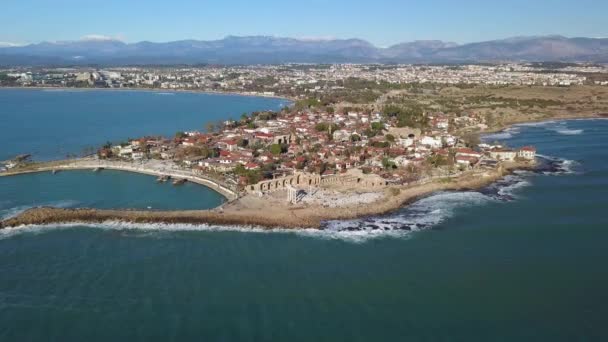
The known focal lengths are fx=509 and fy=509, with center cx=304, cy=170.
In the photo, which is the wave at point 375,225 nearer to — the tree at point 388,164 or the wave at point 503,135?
the tree at point 388,164

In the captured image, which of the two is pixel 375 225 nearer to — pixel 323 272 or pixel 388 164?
pixel 323 272

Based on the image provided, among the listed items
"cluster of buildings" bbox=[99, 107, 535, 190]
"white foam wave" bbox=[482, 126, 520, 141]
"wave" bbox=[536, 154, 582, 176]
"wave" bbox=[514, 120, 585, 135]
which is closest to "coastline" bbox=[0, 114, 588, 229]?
"cluster of buildings" bbox=[99, 107, 535, 190]

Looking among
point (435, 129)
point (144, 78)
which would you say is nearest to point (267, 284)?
point (435, 129)

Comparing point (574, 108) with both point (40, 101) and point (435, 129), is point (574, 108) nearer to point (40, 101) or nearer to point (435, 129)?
point (435, 129)

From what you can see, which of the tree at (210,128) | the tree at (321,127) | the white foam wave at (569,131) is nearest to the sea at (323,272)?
the tree at (210,128)

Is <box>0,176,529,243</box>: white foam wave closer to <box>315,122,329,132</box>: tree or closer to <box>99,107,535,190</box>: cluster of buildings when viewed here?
<box>99,107,535,190</box>: cluster of buildings

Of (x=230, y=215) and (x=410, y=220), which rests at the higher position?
(x=230, y=215)

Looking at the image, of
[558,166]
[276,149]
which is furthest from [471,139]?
[276,149]
